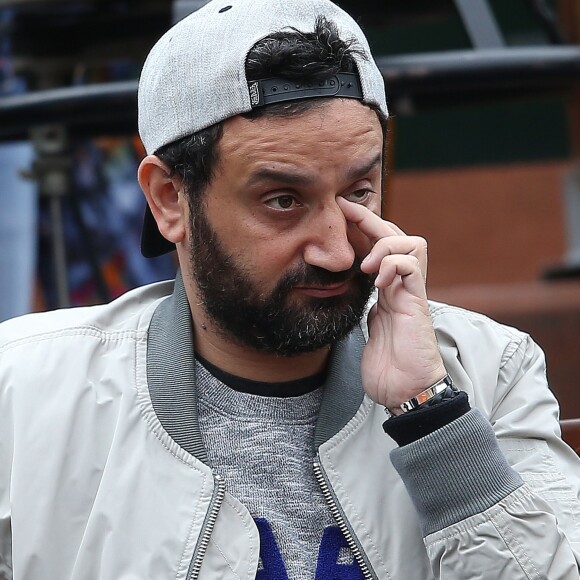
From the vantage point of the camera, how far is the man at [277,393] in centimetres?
208

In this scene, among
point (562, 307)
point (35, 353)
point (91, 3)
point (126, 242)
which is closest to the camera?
point (35, 353)

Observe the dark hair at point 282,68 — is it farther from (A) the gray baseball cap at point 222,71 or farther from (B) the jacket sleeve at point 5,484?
(B) the jacket sleeve at point 5,484

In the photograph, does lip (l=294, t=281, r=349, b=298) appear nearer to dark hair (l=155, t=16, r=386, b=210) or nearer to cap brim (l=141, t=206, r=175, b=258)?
dark hair (l=155, t=16, r=386, b=210)

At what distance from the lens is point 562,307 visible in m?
6.36

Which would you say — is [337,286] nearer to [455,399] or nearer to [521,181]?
[455,399]

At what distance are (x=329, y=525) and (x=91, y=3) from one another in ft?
7.28

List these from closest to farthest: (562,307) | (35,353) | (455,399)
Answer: (455,399), (35,353), (562,307)

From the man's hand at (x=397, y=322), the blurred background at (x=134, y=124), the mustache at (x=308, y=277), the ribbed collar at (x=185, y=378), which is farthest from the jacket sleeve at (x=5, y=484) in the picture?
the blurred background at (x=134, y=124)

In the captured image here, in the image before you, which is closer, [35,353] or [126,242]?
[35,353]

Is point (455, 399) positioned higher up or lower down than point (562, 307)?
higher up

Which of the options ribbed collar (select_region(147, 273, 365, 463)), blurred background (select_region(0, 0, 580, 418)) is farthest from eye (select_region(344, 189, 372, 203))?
blurred background (select_region(0, 0, 580, 418))

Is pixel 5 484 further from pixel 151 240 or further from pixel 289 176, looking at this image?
pixel 289 176

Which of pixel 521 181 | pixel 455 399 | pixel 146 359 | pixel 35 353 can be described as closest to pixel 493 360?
pixel 455 399

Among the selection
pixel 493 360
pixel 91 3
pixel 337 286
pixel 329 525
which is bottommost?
pixel 329 525
